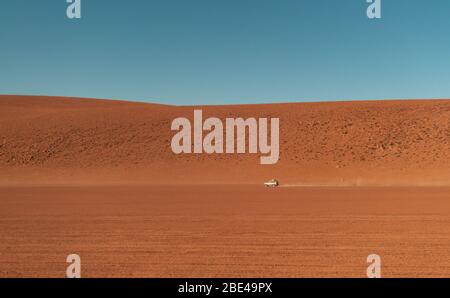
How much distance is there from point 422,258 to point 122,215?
38.9 feet

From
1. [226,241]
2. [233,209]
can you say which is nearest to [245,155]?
[233,209]

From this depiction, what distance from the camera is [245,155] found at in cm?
6038

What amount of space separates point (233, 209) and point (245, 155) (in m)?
37.6

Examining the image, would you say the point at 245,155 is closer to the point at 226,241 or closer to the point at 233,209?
the point at 233,209

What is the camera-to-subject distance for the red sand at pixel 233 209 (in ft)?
36.4

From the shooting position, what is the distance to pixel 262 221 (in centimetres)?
1814

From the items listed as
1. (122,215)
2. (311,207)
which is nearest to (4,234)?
(122,215)

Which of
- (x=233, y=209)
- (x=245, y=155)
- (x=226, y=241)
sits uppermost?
(x=245, y=155)

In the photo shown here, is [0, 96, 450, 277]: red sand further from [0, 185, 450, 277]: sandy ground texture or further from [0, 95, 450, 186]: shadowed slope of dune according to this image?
[0, 95, 450, 186]: shadowed slope of dune

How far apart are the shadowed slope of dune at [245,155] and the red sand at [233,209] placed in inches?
9.4

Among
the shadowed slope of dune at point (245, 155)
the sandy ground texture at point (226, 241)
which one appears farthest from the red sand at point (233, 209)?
the shadowed slope of dune at point (245, 155)

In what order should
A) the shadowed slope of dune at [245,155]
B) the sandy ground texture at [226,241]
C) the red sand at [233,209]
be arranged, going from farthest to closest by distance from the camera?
1. the shadowed slope of dune at [245,155]
2. the red sand at [233,209]
3. the sandy ground texture at [226,241]

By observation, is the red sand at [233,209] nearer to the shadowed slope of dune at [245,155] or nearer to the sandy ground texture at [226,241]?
the sandy ground texture at [226,241]

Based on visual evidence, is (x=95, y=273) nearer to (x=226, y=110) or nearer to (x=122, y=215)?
(x=122, y=215)
